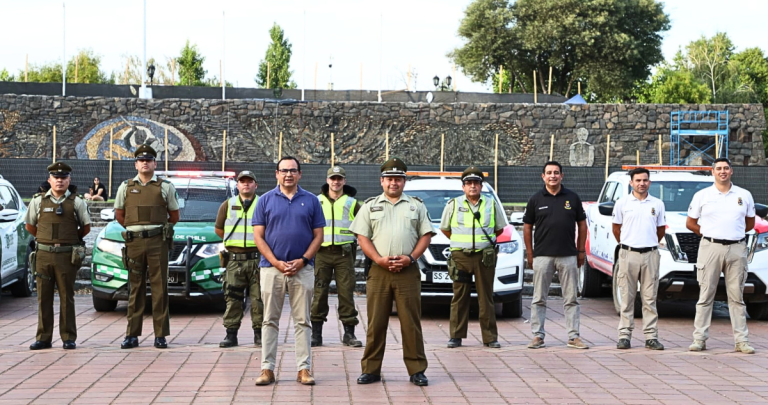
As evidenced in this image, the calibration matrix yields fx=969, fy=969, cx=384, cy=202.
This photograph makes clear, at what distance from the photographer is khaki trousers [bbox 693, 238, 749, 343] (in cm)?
949

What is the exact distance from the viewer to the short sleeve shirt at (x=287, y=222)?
7.50 metres

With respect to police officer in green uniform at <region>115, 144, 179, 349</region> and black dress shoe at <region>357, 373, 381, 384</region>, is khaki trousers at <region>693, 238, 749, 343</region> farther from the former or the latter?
police officer in green uniform at <region>115, 144, 179, 349</region>

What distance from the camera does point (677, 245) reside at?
38.1 ft

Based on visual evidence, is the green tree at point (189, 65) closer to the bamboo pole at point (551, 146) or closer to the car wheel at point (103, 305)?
the bamboo pole at point (551, 146)

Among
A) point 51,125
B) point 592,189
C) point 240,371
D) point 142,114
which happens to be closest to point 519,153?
point 592,189

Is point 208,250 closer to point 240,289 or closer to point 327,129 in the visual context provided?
point 240,289

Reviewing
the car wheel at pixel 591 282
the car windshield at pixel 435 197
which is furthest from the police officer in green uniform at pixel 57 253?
the car wheel at pixel 591 282

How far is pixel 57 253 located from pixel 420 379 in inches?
159

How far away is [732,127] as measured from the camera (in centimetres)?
3794

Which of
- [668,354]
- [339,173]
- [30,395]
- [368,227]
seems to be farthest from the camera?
[339,173]

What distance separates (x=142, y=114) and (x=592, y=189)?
667 inches

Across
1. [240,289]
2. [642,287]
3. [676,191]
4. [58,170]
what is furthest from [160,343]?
[676,191]

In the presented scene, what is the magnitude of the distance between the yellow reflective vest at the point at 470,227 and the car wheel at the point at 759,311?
4334 mm

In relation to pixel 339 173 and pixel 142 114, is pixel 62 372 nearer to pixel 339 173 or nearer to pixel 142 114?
pixel 339 173
